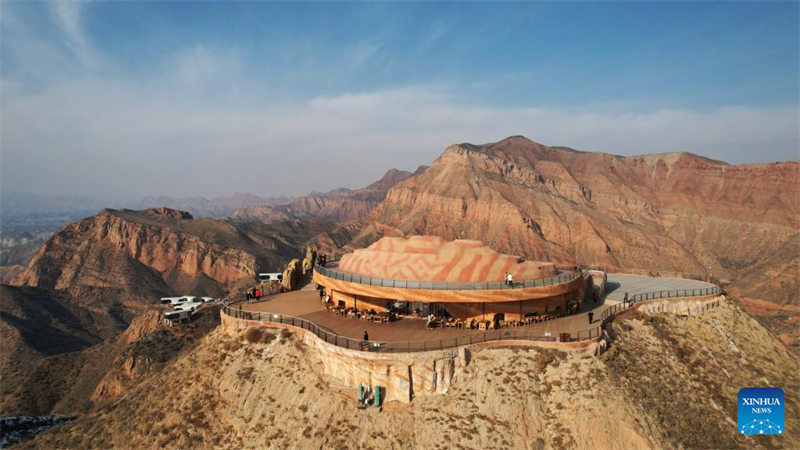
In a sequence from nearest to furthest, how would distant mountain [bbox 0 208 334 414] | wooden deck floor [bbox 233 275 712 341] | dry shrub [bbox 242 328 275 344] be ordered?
wooden deck floor [bbox 233 275 712 341]
dry shrub [bbox 242 328 275 344]
distant mountain [bbox 0 208 334 414]

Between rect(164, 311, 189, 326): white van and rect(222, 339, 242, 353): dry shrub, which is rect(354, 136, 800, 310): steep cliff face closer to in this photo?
rect(164, 311, 189, 326): white van

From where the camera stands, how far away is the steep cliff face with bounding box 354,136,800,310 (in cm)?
12900

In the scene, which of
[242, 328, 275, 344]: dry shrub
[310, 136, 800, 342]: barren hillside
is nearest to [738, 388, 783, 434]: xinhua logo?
[242, 328, 275, 344]: dry shrub

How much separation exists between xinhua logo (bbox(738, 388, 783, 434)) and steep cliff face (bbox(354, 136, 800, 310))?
83251 millimetres

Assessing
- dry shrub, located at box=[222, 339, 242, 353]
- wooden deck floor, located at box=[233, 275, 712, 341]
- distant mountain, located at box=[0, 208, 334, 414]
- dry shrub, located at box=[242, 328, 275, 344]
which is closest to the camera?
wooden deck floor, located at box=[233, 275, 712, 341]

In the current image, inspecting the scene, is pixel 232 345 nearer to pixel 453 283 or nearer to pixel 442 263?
pixel 442 263

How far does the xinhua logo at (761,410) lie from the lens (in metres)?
30.9

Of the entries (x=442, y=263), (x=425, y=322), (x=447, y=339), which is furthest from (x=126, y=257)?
(x=447, y=339)

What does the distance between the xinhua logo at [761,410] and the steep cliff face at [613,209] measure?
273 ft

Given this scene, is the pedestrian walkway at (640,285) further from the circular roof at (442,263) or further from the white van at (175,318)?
the white van at (175,318)

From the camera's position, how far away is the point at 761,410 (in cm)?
3156

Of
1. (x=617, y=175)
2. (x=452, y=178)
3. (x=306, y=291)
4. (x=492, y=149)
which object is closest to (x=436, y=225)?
(x=452, y=178)

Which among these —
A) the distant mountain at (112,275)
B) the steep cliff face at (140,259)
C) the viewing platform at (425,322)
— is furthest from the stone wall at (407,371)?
the steep cliff face at (140,259)

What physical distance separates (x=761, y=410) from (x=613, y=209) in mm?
139262
